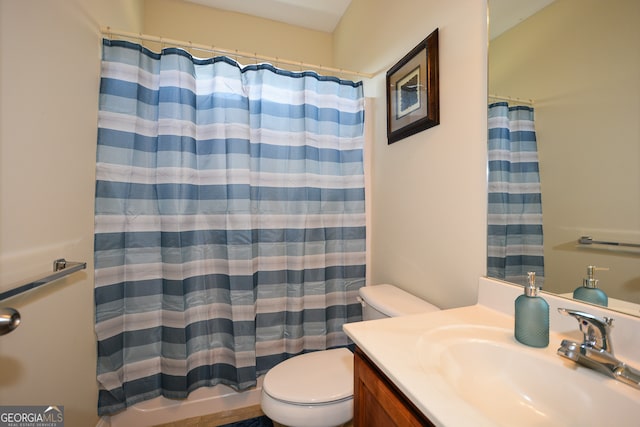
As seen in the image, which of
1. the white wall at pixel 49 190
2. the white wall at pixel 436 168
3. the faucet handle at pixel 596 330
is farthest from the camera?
the white wall at pixel 436 168

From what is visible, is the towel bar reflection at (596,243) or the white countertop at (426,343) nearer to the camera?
the white countertop at (426,343)

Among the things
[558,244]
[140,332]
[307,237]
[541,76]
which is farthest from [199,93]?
[558,244]

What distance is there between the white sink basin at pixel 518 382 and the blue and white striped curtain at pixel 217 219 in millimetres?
988

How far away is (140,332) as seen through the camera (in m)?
1.30

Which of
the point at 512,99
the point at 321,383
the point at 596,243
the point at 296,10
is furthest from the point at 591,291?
the point at 296,10

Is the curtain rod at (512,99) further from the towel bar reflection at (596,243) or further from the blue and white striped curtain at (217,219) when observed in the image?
the blue and white striped curtain at (217,219)

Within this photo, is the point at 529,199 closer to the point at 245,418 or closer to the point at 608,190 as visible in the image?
the point at 608,190

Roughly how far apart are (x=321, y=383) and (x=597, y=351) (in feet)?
3.02

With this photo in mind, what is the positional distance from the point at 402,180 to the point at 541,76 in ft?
2.31

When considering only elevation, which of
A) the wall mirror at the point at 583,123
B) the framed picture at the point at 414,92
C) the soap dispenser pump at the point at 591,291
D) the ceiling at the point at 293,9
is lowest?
the soap dispenser pump at the point at 591,291

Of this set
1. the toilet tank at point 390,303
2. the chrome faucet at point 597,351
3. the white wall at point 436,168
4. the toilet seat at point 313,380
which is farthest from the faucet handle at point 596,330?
the toilet seat at point 313,380

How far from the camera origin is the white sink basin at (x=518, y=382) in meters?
0.50

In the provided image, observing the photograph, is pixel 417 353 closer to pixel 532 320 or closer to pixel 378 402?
pixel 378 402

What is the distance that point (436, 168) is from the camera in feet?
3.76
